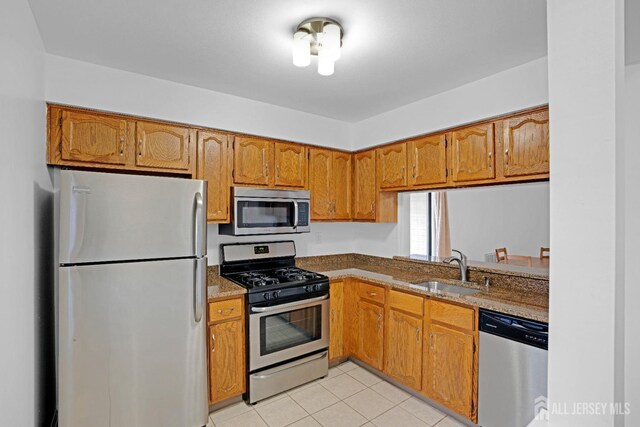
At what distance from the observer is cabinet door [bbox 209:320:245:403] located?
238 cm

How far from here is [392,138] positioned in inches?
127

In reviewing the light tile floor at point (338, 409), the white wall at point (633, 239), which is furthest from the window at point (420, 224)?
the white wall at point (633, 239)

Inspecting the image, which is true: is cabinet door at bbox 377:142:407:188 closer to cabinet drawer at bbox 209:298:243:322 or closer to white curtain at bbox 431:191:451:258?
white curtain at bbox 431:191:451:258

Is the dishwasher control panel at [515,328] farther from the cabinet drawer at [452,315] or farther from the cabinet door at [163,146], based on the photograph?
the cabinet door at [163,146]

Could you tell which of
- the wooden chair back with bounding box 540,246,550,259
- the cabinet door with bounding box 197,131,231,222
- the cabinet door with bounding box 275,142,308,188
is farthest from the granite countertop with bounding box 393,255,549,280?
the cabinet door with bounding box 197,131,231,222

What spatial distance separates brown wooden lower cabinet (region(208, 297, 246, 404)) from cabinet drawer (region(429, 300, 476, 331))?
56.9 inches

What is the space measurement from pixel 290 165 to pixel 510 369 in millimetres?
2340

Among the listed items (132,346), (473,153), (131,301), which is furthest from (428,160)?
(132,346)

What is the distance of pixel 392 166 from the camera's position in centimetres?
319

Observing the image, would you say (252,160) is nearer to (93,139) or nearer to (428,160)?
(93,139)

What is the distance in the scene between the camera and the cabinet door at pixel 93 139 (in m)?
2.19

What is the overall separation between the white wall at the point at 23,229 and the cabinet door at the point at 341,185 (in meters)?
2.38

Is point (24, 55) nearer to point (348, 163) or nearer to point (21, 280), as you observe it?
point (21, 280)

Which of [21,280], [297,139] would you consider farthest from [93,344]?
[297,139]
